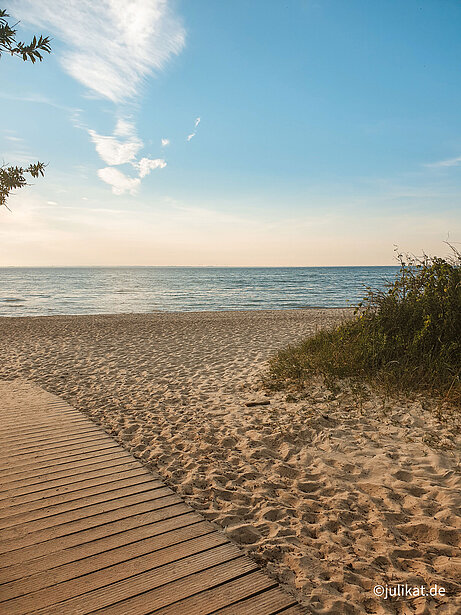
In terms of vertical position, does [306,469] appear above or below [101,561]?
below

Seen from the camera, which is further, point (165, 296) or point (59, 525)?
point (165, 296)

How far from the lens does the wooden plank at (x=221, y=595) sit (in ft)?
7.97

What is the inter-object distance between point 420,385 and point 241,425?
3.05m

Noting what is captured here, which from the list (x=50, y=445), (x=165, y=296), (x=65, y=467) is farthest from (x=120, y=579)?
(x=165, y=296)

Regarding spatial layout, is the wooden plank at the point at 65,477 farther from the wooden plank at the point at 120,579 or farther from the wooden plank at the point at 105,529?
the wooden plank at the point at 120,579

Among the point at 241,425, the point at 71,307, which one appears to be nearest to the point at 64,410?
the point at 241,425

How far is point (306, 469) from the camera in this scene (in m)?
4.62

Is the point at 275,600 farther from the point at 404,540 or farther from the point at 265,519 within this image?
the point at 404,540

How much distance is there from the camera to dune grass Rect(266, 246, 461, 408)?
6652 mm

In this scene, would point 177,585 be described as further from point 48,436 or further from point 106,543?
point 48,436

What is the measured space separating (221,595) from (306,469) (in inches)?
88.6

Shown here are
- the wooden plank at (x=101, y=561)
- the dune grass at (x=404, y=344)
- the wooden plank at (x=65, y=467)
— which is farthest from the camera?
the dune grass at (x=404, y=344)

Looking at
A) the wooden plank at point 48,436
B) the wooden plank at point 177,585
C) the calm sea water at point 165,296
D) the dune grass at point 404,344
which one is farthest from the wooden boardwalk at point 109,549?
the calm sea water at point 165,296

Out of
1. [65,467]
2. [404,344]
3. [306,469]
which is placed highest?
[404,344]
